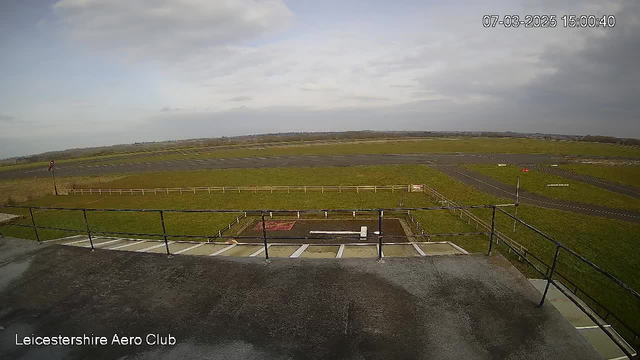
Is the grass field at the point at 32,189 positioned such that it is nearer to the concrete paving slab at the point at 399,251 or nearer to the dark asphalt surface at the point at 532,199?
the concrete paving slab at the point at 399,251

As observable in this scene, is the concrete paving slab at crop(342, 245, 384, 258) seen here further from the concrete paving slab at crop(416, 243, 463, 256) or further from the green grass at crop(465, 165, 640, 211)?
the green grass at crop(465, 165, 640, 211)

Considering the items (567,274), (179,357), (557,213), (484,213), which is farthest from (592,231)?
(179,357)

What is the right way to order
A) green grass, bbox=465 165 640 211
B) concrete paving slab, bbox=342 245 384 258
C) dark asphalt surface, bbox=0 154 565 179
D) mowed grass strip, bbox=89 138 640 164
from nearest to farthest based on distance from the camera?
concrete paving slab, bbox=342 245 384 258, green grass, bbox=465 165 640 211, dark asphalt surface, bbox=0 154 565 179, mowed grass strip, bbox=89 138 640 164

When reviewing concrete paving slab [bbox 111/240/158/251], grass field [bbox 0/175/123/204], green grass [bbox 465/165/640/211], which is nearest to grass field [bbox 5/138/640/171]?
grass field [bbox 0/175/123/204]

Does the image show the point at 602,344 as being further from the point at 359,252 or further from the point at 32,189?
the point at 32,189

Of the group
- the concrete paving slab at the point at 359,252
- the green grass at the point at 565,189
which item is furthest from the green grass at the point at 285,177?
the concrete paving slab at the point at 359,252

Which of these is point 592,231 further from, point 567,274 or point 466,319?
point 466,319
